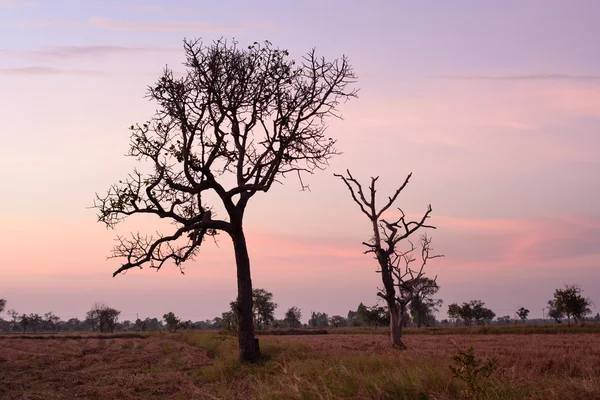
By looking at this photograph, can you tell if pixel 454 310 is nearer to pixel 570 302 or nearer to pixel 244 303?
pixel 570 302

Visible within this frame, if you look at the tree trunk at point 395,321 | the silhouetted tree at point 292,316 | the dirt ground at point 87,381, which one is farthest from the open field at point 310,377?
the silhouetted tree at point 292,316

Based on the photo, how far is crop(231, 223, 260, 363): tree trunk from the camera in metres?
18.6

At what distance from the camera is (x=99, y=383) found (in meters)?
18.9

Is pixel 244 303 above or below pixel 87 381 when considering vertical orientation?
above

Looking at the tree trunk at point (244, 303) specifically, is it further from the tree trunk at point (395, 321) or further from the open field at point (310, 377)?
the tree trunk at point (395, 321)

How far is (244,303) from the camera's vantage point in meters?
18.9

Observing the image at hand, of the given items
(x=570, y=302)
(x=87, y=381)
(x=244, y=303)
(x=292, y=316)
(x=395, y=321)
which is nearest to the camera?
(x=244, y=303)

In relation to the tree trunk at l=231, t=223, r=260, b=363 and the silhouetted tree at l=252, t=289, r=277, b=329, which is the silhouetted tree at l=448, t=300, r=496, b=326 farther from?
the tree trunk at l=231, t=223, r=260, b=363

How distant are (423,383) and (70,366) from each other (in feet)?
76.4

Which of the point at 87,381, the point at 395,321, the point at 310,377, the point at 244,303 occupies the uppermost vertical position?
the point at 244,303

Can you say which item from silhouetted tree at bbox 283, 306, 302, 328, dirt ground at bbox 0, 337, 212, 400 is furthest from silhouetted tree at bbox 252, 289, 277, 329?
dirt ground at bbox 0, 337, 212, 400

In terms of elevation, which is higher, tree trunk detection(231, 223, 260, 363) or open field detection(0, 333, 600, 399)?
tree trunk detection(231, 223, 260, 363)

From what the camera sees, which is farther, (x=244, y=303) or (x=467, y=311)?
(x=467, y=311)

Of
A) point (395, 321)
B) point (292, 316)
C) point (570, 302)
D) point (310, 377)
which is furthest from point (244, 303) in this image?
point (292, 316)
